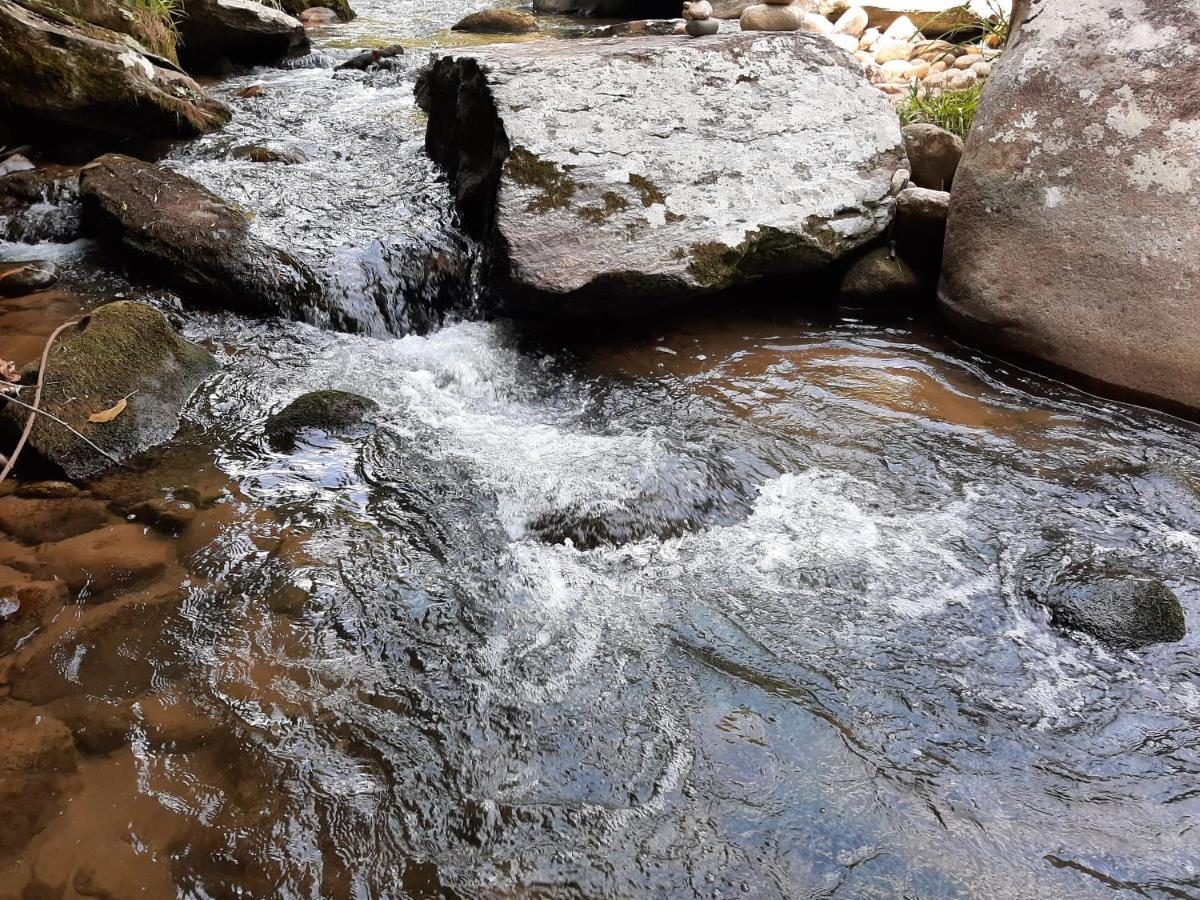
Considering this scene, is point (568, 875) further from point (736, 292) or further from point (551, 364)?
point (736, 292)

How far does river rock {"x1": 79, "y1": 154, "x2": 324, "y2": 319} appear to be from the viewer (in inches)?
172

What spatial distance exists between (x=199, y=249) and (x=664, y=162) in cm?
266

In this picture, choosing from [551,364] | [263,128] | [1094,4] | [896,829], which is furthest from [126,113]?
[896,829]

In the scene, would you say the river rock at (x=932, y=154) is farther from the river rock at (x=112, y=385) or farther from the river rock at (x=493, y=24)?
the river rock at (x=493, y=24)

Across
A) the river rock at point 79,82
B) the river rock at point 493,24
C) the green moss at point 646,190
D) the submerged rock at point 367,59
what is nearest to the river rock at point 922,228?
the green moss at point 646,190

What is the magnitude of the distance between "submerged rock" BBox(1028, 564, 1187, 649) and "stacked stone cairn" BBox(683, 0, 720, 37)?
448 cm

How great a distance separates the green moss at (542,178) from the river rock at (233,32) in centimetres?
536

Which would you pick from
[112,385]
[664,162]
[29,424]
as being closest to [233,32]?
[664,162]

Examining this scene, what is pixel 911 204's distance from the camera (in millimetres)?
4699

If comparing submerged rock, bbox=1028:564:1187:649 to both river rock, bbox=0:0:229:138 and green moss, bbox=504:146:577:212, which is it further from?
river rock, bbox=0:0:229:138

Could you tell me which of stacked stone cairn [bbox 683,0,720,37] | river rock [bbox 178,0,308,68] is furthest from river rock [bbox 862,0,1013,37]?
river rock [bbox 178,0,308,68]

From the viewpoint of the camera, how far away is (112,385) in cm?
335

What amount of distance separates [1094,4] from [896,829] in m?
4.32

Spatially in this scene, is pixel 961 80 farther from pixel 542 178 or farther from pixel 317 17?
pixel 317 17
